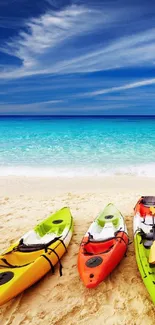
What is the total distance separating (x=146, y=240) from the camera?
4.06 m

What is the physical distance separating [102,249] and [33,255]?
1002 mm

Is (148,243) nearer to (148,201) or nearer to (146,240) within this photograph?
(146,240)

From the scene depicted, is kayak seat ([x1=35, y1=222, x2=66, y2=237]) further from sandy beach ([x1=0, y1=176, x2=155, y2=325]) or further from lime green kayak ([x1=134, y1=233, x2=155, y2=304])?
lime green kayak ([x1=134, y1=233, x2=155, y2=304])

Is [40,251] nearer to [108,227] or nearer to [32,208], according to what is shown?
[108,227]

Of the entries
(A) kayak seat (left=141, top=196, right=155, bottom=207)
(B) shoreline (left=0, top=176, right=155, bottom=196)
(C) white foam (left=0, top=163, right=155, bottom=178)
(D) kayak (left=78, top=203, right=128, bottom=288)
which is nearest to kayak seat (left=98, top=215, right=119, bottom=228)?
(D) kayak (left=78, top=203, right=128, bottom=288)

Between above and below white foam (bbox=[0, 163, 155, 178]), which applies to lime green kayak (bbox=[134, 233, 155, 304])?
above

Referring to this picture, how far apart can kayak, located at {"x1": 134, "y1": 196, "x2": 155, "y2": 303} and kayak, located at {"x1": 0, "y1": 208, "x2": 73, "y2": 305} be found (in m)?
1.15

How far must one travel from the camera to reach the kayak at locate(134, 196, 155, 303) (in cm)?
321

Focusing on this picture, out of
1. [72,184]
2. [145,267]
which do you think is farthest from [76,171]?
[145,267]

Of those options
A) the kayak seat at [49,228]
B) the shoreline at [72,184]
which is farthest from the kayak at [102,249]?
the shoreline at [72,184]

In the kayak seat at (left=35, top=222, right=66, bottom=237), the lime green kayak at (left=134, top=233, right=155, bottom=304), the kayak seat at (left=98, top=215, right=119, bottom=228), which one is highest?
the lime green kayak at (left=134, top=233, right=155, bottom=304)

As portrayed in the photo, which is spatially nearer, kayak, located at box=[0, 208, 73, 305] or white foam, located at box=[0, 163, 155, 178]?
kayak, located at box=[0, 208, 73, 305]

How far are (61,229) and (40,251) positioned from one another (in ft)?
3.19

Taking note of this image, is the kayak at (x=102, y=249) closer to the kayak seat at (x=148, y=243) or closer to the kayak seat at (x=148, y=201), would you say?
the kayak seat at (x=148, y=243)
